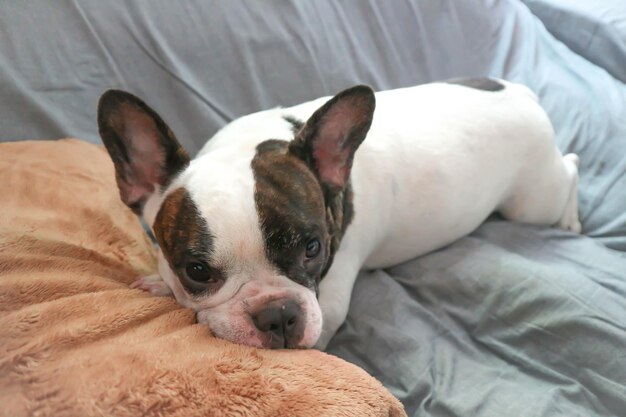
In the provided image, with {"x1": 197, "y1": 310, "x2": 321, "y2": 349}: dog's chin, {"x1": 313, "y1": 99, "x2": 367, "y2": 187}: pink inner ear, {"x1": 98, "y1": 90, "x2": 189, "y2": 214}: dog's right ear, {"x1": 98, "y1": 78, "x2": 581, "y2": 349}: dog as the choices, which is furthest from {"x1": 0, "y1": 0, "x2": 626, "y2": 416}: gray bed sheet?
{"x1": 98, "y1": 90, "x2": 189, "y2": 214}: dog's right ear

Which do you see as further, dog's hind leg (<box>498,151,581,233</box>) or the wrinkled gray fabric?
dog's hind leg (<box>498,151,581,233</box>)

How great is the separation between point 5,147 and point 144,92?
558 mm

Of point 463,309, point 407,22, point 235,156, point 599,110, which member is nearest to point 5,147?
point 235,156

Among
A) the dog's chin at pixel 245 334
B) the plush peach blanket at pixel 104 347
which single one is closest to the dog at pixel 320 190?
the dog's chin at pixel 245 334

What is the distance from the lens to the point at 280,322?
1311 millimetres

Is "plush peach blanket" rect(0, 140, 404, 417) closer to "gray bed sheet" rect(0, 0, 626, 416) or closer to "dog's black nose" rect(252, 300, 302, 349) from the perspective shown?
"dog's black nose" rect(252, 300, 302, 349)

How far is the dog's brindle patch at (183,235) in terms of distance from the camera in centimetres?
130

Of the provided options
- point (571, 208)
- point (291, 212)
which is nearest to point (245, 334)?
point (291, 212)

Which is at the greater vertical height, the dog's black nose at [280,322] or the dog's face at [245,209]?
the dog's face at [245,209]

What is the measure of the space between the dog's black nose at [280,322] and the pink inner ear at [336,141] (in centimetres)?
39

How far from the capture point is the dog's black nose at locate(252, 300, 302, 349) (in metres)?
1.31

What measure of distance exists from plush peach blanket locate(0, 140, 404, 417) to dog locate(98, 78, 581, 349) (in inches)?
4.3

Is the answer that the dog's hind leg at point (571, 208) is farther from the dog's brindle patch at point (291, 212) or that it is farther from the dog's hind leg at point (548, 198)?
the dog's brindle patch at point (291, 212)

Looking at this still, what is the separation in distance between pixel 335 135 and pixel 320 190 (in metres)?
0.16
